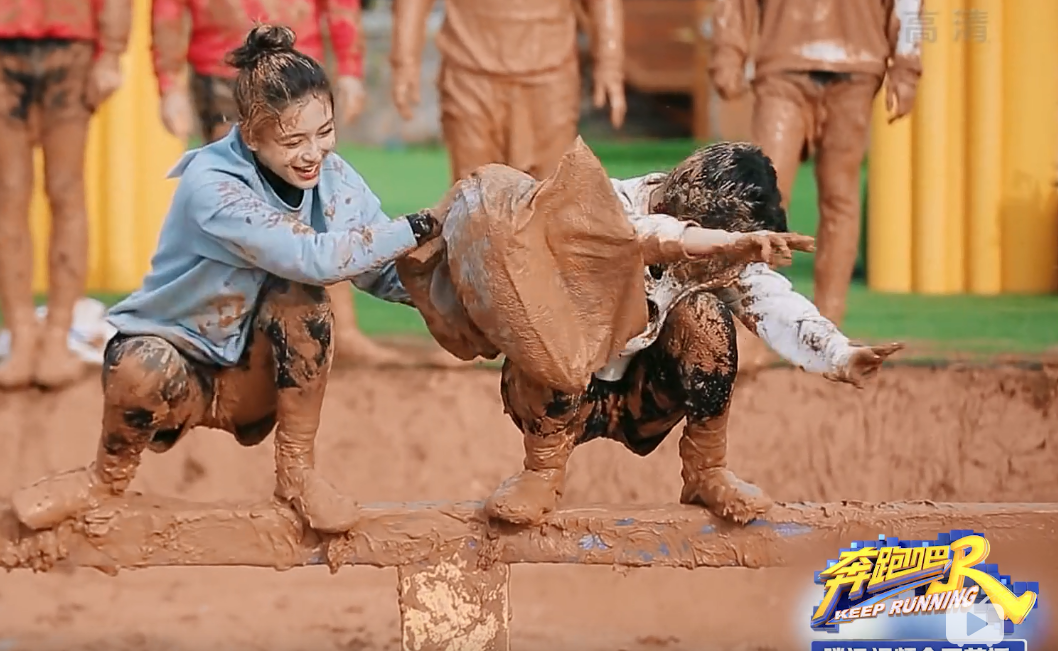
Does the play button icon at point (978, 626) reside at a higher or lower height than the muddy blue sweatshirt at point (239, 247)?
lower

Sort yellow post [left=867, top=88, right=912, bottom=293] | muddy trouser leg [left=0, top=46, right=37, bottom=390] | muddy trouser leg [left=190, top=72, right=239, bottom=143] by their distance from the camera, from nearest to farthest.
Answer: muddy trouser leg [left=0, top=46, right=37, bottom=390] → muddy trouser leg [left=190, top=72, right=239, bottom=143] → yellow post [left=867, top=88, right=912, bottom=293]

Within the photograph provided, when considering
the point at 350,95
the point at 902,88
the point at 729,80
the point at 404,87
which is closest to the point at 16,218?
the point at 350,95

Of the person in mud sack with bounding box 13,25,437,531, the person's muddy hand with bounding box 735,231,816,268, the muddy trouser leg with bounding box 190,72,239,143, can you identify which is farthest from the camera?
the muddy trouser leg with bounding box 190,72,239,143

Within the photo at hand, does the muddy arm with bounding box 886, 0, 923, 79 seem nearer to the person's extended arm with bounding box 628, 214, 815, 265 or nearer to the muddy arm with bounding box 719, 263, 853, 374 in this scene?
the muddy arm with bounding box 719, 263, 853, 374

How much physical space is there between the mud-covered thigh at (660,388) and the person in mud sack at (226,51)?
133cm

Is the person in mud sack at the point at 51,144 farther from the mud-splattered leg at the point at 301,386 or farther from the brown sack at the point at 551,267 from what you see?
the brown sack at the point at 551,267

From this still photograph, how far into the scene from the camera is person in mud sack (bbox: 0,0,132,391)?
313 centimetres

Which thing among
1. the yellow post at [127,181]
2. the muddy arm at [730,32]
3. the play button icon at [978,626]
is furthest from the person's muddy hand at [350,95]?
the play button icon at [978,626]

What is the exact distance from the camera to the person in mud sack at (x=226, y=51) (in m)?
3.21

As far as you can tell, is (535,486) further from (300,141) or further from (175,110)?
(175,110)

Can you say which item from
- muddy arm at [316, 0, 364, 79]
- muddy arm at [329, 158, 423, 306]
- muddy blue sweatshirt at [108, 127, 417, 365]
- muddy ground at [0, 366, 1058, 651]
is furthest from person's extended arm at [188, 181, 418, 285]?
muddy arm at [316, 0, 364, 79]

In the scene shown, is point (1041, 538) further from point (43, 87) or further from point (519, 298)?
point (43, 87)

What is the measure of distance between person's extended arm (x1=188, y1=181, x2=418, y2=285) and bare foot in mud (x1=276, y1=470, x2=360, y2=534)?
0.32m

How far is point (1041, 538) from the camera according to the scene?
202 centimetres
